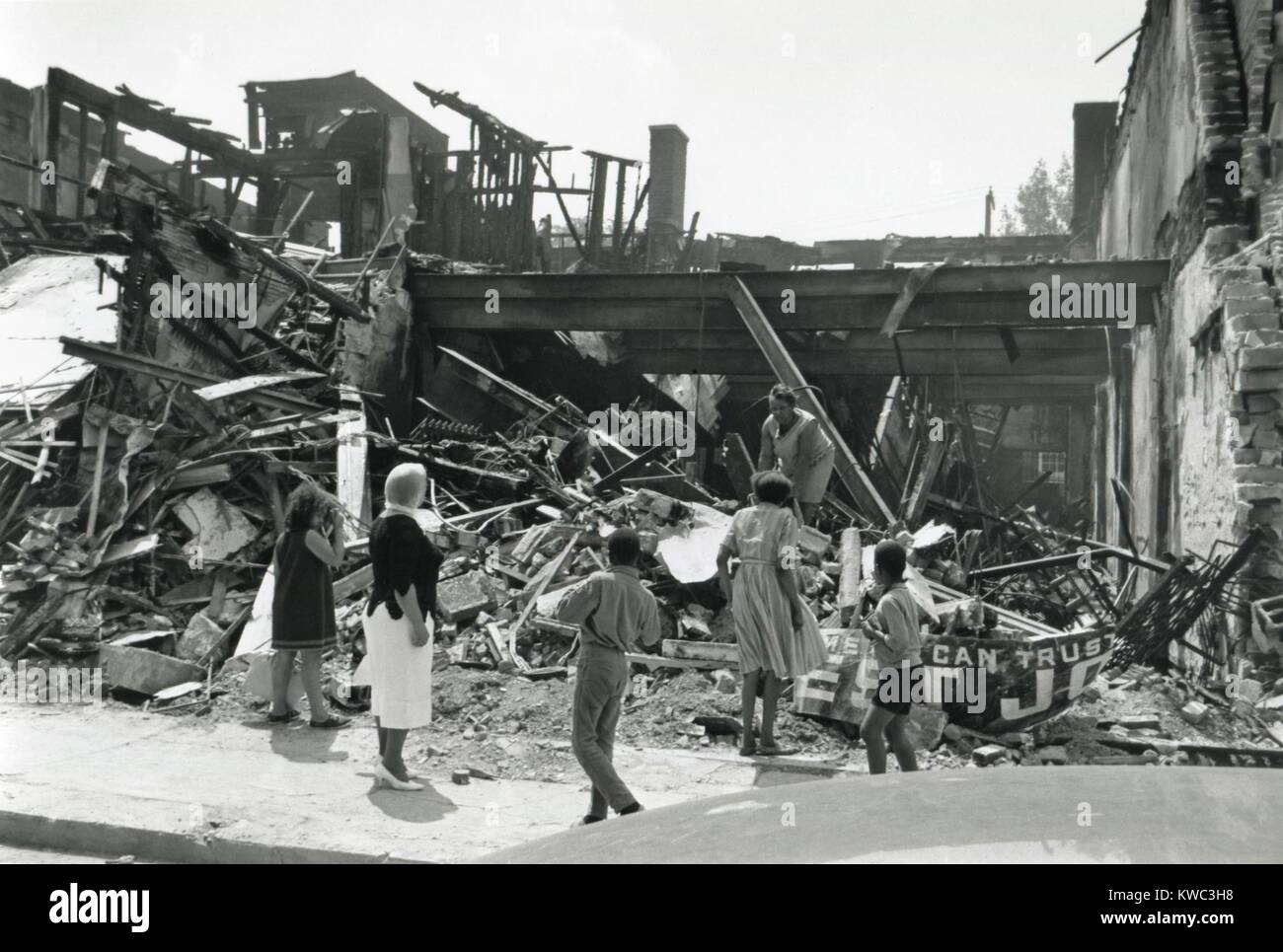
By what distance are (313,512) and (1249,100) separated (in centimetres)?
766

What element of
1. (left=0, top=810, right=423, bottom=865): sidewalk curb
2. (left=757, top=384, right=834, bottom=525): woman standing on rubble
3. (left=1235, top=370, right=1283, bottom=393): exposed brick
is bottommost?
(left=0, top=810, right=423, bottom=865): sidewalk curb

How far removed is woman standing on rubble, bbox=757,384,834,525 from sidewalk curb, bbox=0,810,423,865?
4.81 metres

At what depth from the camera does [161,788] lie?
228 inches

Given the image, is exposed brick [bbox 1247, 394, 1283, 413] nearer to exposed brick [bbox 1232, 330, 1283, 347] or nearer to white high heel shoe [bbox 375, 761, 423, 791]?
exposed brick [bbox 1232, 330, 1283, 347]


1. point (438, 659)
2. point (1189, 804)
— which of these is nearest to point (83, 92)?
point (438, 659)

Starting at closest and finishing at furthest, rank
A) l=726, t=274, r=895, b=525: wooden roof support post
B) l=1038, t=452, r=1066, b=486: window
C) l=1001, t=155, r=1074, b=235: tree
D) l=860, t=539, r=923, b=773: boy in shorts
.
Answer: l=860, t=539, r=923, b=773: boy in shorts → l=726, t=274, r=895, b=525: wooden roof support post → l=1038, t=452, r=1066, b=486: window → l=1001, t=155, r=1074, b=235: tree

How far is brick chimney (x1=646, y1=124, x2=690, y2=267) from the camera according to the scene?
101 ft

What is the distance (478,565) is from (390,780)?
3917 millimetres

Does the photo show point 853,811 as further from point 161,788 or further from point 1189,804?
point 161,788

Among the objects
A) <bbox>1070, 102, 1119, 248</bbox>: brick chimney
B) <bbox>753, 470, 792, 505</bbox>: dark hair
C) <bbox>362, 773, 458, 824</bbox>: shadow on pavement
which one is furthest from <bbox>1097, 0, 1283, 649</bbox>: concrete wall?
<bbox>1070, 102, 1119, 248</bbox>: brick chimney

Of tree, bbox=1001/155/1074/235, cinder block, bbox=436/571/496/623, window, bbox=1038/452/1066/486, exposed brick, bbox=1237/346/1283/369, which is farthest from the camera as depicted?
tree, bbox=1001/155/1074/235

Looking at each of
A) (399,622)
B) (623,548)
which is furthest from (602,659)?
(399,622)

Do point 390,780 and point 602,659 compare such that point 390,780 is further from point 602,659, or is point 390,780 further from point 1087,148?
point 1087,148

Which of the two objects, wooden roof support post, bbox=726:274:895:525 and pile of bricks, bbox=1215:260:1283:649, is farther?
wooden roof support post, bbox=726:274:895:525
